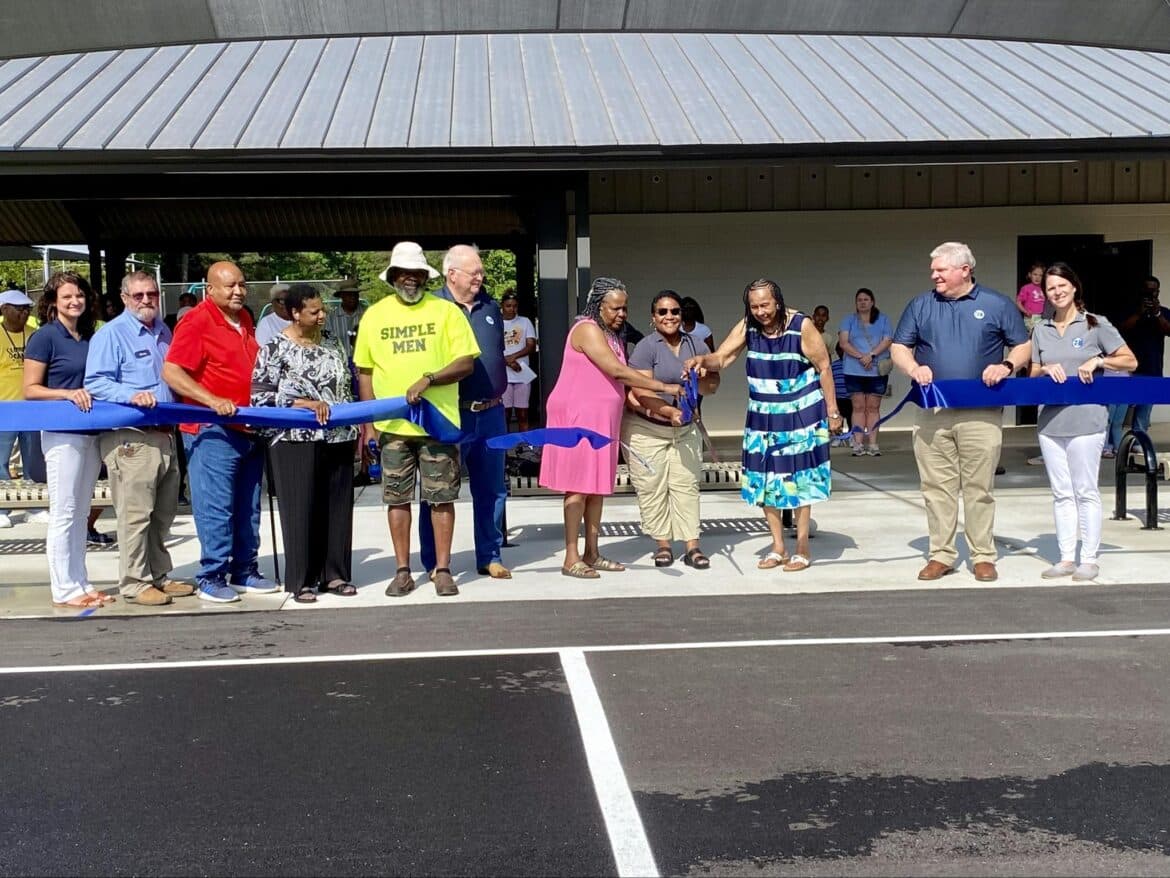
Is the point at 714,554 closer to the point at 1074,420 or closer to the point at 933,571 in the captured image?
the point at 933,571

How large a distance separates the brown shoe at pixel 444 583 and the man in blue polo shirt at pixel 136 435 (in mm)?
1517

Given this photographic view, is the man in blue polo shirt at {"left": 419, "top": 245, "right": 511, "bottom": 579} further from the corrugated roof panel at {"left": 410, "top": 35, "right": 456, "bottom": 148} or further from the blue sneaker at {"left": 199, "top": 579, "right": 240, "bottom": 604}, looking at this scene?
the corrugated roof panel at {"left": 410, "top": 35, "right": 456, "bottom": 148}

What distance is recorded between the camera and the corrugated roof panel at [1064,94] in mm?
11328

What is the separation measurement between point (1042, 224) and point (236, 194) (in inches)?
396

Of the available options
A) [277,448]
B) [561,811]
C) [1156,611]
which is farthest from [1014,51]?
[561,811]

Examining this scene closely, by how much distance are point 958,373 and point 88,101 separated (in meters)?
8.07

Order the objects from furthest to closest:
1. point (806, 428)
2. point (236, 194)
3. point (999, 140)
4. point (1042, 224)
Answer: point (1042, 224), point (236, 194), point (999, 140), point (806, 428)

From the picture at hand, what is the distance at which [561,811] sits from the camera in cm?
441

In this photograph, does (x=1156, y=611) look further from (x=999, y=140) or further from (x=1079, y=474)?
(x=999, y=140)

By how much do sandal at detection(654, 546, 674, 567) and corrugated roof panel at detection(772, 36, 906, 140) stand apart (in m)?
4.32

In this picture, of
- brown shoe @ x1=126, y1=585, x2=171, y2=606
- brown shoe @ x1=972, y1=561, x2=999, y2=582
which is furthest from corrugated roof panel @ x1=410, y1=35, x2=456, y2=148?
brown shoe @ x1=972, y1=561, x2=999, y2=582

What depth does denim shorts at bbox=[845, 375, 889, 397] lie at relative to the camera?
45.7 ft

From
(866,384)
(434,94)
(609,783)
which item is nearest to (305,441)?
(609,783)

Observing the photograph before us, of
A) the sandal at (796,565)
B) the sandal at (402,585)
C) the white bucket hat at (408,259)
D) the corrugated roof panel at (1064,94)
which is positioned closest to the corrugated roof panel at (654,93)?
the corrugated roof panel at (1064,94)
